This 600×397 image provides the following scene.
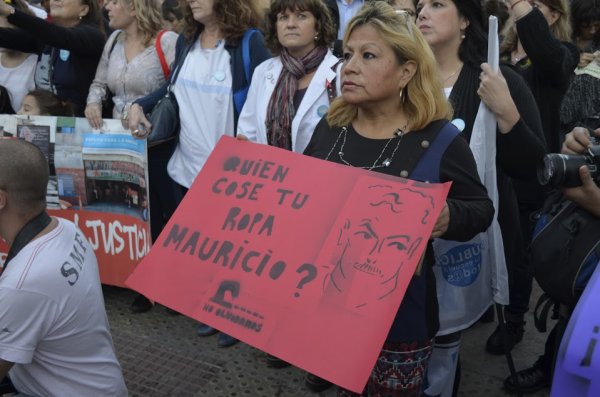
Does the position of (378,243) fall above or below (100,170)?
above

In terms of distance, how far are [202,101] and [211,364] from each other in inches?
60.3

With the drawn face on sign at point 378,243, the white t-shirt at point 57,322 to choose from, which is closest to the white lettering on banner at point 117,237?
the white t-shirt at point 57,322

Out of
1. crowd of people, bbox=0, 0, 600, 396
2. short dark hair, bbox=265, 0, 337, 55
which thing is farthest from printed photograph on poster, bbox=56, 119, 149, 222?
short dark hair, bbox=265, 0, 337, 55

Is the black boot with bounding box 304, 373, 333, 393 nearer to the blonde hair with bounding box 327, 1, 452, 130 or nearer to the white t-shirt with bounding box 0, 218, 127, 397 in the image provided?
the white t-shirt with bounding box 0, 218, 127, 397

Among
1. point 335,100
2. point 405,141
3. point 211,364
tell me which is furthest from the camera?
point 211,364

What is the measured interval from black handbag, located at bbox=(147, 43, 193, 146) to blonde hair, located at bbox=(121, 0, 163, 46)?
0.44m

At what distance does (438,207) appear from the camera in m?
1.92

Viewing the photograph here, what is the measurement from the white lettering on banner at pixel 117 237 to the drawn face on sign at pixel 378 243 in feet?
7.63

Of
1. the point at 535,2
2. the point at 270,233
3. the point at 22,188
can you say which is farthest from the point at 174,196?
the point at 535,2

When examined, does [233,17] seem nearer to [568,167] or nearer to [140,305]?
[140,305]

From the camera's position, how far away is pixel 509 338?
371 centimetres

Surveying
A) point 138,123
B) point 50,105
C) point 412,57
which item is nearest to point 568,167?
point 412,57

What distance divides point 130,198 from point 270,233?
2179 mm

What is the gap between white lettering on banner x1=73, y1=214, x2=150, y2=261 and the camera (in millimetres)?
4047
